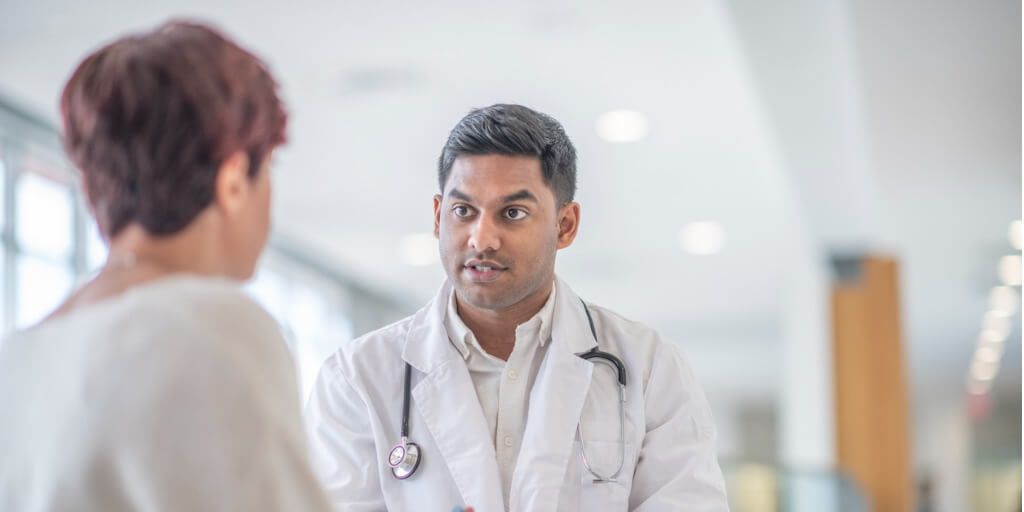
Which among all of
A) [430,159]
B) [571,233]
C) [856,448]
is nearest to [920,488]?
[856,448]

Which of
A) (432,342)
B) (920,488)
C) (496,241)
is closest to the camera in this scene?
(496,241)

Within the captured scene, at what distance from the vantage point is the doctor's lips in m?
2.09

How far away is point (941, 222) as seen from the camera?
426 inches

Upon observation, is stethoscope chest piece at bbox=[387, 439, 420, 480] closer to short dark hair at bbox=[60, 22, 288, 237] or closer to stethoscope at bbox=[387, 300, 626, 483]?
stethoscope at bbox=[387, 300, 626, 483]

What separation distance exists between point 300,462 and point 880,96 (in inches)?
251

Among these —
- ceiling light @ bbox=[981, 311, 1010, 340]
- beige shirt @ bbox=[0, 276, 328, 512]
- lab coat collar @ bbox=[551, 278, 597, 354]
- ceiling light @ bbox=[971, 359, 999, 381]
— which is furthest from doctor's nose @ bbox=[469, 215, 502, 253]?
ceiling light @ bbox=[971, 359, 999, 381]

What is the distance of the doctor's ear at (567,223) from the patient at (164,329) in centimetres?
89

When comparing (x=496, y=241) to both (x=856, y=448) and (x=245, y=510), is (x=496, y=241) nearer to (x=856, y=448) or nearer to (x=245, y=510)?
(x=245, y=510)

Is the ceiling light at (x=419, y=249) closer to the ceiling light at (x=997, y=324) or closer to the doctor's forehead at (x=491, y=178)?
the ceiling light at (x=997, y=324)

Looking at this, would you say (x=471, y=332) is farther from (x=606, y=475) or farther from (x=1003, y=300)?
(x=1003, y=300)

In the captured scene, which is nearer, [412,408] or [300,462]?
[300,462]

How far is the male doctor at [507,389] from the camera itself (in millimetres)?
2092

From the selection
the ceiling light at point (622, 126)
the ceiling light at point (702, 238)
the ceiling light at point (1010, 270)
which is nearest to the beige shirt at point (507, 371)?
the ceiling light at point (622, 126)

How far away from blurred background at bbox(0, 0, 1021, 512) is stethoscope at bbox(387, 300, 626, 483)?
0.68 meters
